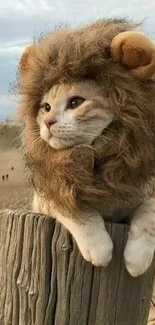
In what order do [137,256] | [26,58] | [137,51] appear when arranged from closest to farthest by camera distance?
[137,51] < [137,256] < [26,58]

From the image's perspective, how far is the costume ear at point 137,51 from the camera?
1711 millimetres

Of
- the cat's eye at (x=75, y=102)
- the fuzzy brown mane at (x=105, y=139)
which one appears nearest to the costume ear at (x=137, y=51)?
the fuzzy brown mane at (x=105, y=139)

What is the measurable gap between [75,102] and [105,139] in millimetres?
141

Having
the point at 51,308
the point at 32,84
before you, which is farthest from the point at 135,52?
the point at 51,308

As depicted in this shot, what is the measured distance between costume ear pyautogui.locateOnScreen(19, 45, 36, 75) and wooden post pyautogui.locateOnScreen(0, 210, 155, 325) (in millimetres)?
459

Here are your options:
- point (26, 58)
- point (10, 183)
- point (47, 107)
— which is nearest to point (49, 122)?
point (47, 107)

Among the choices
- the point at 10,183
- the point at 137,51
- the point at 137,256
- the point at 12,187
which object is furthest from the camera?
the point at 10,183

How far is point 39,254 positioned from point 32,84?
0.52 metres

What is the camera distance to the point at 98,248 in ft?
5.88

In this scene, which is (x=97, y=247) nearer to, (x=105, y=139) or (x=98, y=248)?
(x=98, y=248)

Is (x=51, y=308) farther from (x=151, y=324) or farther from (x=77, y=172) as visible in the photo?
(x=151, y=324)

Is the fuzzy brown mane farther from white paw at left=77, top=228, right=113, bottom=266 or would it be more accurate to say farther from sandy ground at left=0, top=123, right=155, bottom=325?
sandy ground at left=0, top=123, right=155, bottom=325

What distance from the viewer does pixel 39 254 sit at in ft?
6.30

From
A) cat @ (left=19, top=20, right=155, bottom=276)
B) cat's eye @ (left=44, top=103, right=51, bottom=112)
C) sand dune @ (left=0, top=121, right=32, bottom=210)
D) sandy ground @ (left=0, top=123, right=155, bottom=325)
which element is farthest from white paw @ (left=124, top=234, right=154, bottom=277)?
sandy ground @ (left=0, top=123, right=155, bottom=325)
